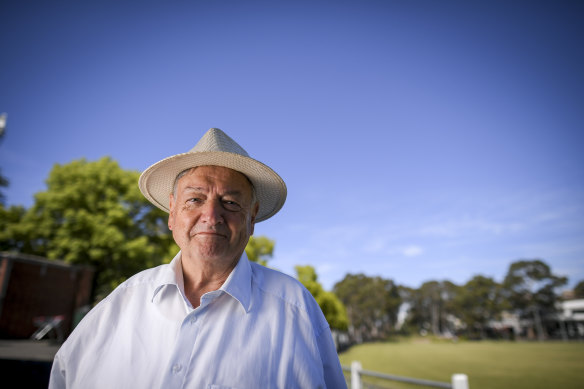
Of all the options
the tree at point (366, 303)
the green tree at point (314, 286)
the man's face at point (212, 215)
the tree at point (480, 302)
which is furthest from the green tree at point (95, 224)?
the tree at point (480, 302)

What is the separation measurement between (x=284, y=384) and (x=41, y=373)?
8.96m

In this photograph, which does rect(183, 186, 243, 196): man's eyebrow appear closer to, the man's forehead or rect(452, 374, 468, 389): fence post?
the man's forehead

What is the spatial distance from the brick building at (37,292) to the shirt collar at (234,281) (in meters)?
14.8

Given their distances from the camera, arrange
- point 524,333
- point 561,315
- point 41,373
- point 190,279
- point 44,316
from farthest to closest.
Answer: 1. point 524,333
2. point 561,315
3. point 44,316
4. point 41,373
5. point 190,279

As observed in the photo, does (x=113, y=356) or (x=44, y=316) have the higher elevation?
(x=113, y=356)

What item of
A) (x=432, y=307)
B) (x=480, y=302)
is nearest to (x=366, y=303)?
(x=432, y=307)

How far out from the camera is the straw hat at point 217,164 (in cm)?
169

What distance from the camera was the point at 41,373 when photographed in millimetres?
7090

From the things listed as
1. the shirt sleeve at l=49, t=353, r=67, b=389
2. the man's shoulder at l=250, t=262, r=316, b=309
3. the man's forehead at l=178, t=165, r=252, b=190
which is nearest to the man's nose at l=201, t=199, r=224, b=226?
the man's forehead at l=178, t=165, r=252, b=190

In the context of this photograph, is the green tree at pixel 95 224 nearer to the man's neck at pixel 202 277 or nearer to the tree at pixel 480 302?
the man's neck at pixel 202 277

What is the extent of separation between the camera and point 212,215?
1.57 metres

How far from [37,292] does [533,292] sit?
251 ft

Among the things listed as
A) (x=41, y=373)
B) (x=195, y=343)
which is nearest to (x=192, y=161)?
(x=195, y=343)

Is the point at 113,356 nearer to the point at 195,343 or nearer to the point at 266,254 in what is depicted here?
the point at 195,343
